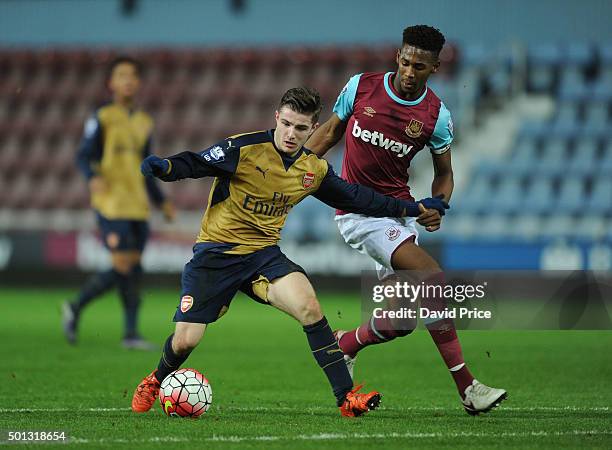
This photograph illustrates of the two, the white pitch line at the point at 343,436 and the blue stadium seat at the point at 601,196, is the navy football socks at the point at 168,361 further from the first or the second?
the blue stadium seat at the point at 601,196

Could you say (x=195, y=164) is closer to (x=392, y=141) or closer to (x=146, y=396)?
(x=146, y=396)

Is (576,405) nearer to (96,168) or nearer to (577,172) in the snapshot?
(96,168)

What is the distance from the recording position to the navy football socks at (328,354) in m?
5.50

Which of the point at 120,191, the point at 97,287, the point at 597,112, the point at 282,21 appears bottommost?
the point at 282,21

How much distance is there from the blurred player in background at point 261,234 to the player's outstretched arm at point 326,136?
1.88 feet

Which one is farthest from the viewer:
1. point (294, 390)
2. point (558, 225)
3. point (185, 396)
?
point (558, 225)

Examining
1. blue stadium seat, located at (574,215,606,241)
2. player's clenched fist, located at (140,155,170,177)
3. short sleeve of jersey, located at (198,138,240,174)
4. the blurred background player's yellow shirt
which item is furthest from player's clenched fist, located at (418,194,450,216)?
blue stadium seat, located at (574,215,606,241)

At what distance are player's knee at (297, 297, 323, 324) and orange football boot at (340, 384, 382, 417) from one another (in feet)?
1.38

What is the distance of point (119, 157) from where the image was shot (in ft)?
32.3

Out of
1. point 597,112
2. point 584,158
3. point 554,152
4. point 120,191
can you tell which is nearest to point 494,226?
point 554,152

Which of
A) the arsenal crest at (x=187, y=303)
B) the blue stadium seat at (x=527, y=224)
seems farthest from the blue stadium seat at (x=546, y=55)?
the arsenal crest at (x=187, y=303)

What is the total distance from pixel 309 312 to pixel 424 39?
1.72m

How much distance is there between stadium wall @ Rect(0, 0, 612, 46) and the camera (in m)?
17.8

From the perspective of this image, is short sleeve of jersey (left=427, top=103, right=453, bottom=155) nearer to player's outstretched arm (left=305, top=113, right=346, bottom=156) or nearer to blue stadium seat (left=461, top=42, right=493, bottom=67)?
player's outstretched arm (left=305, top=113, right=346, bottom=156)
